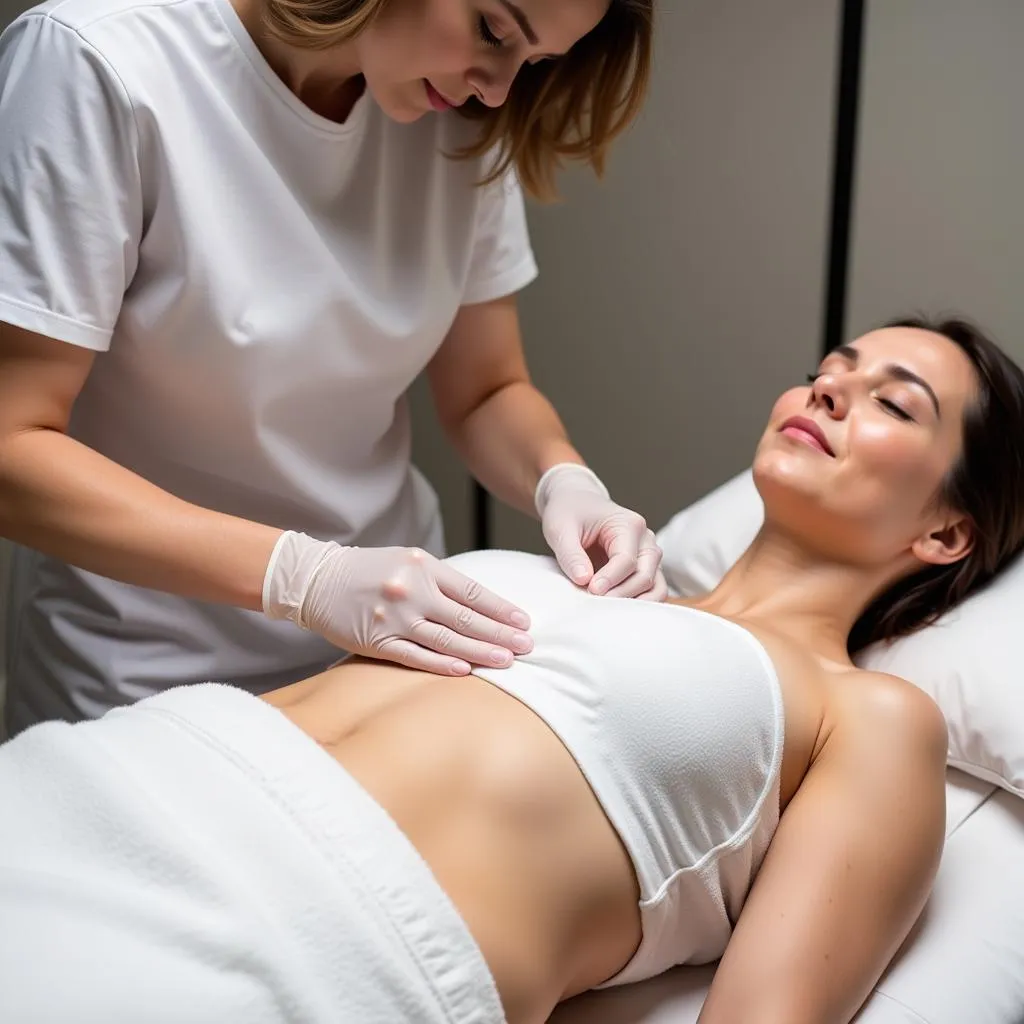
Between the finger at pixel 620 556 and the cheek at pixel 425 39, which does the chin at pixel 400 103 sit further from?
the finger at pixel 620 556

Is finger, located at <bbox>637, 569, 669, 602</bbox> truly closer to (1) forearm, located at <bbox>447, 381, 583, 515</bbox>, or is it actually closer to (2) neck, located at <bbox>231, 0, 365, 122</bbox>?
(1) forearm, located at <bbox>447, 381, 583, 515</bbox>

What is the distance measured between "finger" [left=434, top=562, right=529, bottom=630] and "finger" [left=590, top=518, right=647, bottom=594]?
13 cm

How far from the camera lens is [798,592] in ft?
5.16

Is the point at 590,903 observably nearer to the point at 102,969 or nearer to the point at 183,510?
the point at 102,969

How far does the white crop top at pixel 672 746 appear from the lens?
1.22 m

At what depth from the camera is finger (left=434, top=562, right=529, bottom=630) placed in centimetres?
132

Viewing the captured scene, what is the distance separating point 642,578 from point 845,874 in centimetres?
44

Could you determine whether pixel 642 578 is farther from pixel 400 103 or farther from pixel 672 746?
pixel 400 103

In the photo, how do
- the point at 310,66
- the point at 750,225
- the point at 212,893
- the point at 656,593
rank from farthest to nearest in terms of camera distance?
the point at 750,225, the point at 656,593, the point at 310,66, the point at 212,893

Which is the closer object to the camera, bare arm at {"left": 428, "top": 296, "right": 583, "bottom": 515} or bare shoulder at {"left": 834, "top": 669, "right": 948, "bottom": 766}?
bare shoulder at {"left": 834, "top": 669, "right": 948, "bottom": 766}

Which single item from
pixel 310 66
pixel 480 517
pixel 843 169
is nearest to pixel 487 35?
pixel 310 66

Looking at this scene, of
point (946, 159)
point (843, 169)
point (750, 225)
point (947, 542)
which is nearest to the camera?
point (947, 542)

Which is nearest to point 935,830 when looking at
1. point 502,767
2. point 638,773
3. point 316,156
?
point 638,773

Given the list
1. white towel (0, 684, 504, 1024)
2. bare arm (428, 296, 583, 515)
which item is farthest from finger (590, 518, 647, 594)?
white towel (0, 684, 504, 1024)
